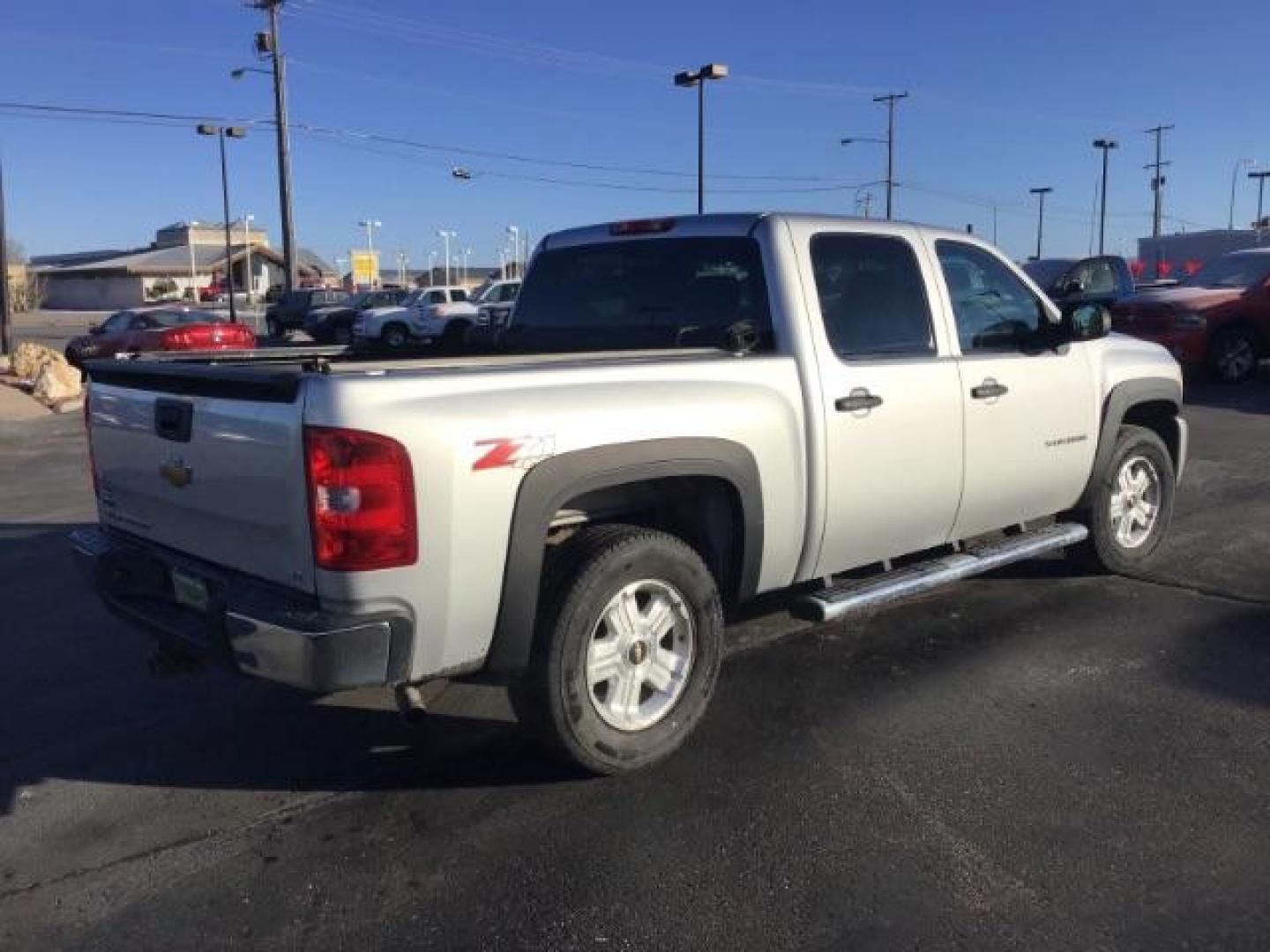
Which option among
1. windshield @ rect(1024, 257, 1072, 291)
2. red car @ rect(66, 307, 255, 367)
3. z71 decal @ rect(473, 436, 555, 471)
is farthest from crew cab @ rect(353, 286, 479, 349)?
z71 decal @ rect(473, 436, 555, 471)

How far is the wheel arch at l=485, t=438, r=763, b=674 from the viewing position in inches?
134

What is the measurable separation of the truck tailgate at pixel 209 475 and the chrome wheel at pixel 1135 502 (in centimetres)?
440

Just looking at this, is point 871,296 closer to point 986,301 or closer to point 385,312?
point 986,301

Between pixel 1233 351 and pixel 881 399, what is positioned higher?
pixel 881 399

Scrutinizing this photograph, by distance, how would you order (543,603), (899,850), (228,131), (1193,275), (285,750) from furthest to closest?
(228,131) < (1193,275) < (285,750) < (543,603) < (899,850)

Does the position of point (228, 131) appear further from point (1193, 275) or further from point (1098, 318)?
point (1098, 318)

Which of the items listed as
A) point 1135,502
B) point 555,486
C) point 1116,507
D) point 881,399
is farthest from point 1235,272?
point 555,486

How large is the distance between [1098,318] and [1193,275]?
1287cm

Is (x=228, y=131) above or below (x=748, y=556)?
above

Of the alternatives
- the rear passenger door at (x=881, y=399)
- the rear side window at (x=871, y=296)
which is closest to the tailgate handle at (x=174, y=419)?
the rear passenger door at (x=881, y=399)

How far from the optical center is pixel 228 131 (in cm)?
4072

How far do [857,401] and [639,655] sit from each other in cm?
131

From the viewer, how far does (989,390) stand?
4.93 metres

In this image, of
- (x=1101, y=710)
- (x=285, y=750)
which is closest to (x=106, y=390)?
(x=285, y=750)
